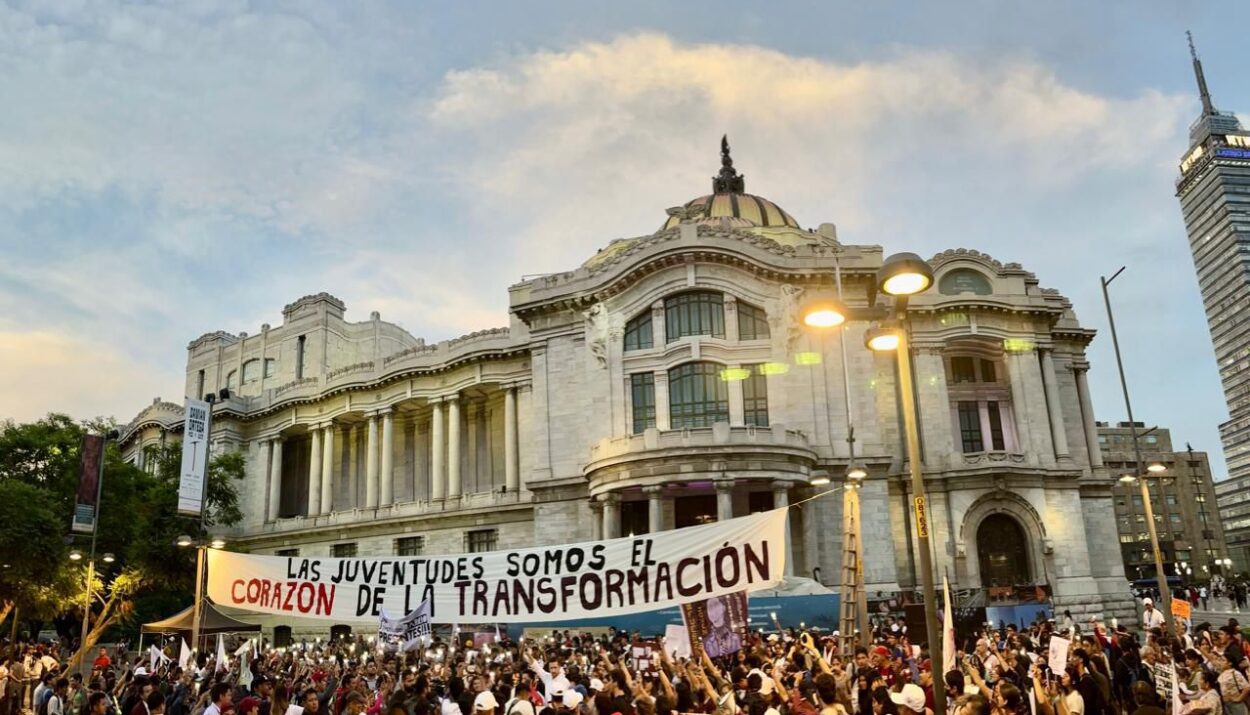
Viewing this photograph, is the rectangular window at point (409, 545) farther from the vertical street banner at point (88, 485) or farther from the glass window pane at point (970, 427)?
the glass window pane at point (970, 427)

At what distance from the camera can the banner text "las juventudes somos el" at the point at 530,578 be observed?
12781mm

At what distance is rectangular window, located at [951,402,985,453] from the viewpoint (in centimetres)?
4866

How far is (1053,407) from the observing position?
48.0 m

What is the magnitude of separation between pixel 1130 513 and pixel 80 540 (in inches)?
5145

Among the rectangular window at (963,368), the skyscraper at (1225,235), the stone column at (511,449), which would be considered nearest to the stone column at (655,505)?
the stone column at (511,449)

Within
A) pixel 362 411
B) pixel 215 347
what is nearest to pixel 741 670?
pixel 362 411

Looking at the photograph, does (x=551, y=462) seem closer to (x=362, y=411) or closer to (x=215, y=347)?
(x=362, y=411)

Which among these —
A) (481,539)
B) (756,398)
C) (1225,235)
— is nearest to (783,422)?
(756,398)

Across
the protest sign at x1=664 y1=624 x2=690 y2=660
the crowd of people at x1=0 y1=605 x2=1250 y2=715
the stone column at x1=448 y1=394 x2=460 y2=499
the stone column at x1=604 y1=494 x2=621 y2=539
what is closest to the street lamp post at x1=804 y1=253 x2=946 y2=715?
the crowd of people at x1=0 y1=605 x2=1250 y2=715

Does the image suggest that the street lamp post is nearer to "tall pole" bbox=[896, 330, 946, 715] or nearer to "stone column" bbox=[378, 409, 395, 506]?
"tall pole" bbox=[896, 330, 946, 715]

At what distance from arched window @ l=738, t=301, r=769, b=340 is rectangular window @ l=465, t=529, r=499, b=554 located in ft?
60.0

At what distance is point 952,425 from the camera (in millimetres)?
47938

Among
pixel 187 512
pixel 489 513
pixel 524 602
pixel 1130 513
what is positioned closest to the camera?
pixel 524 602

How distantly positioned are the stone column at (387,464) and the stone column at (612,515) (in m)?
20.7
